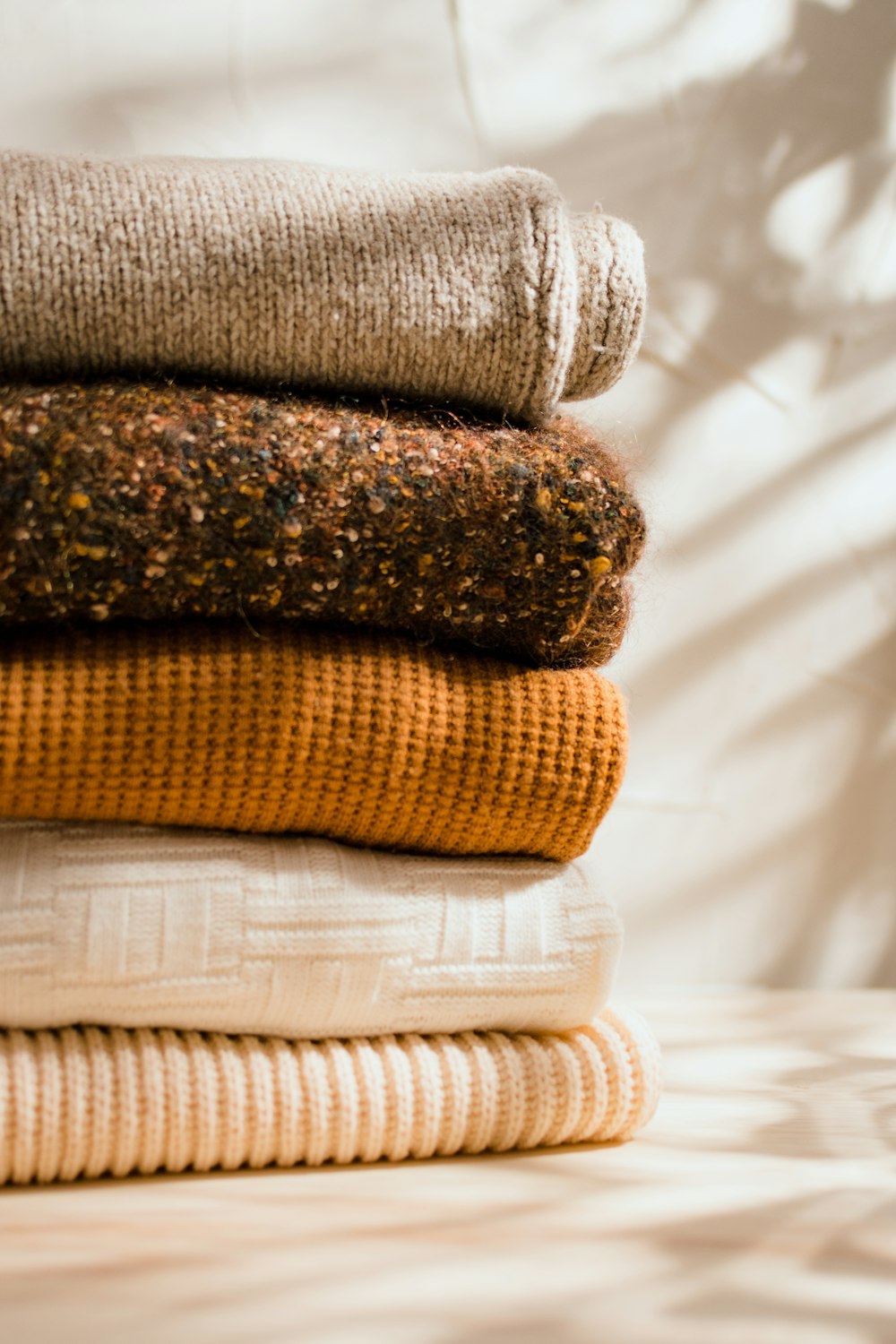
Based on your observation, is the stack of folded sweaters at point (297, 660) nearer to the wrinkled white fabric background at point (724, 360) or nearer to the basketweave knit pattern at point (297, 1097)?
the basketweave knit pattern at point (297, 1097)

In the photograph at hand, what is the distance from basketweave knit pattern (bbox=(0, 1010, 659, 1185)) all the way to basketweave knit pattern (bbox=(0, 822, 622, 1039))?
11 millimetres

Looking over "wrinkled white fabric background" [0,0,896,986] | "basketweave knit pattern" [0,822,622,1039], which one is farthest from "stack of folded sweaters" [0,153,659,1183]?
"wrinkled white fabric background" [0,0,896,986]

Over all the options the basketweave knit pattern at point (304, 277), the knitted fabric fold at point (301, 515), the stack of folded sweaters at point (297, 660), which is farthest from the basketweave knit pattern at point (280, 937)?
the basketweave knit pattern at point (304, 277)

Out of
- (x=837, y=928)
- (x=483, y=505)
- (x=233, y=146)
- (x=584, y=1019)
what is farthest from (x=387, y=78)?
(x=837, y=928)

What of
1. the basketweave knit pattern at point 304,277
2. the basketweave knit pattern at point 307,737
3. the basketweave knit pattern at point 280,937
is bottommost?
the basketweave knit pattern at point 280,937

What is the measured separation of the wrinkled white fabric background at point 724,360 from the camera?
77 cm

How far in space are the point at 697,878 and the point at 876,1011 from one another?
0.51ft

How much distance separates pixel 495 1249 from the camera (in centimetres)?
Result: 42

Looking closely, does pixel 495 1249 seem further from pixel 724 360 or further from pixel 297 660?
pixel 724 360

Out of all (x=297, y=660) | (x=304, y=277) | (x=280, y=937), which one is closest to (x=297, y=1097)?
(x=280, y=937)

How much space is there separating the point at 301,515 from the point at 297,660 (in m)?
0.07

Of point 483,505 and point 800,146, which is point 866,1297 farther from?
point 800,146

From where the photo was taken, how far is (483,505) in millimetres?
514

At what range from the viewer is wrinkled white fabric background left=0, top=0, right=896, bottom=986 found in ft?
2.54
